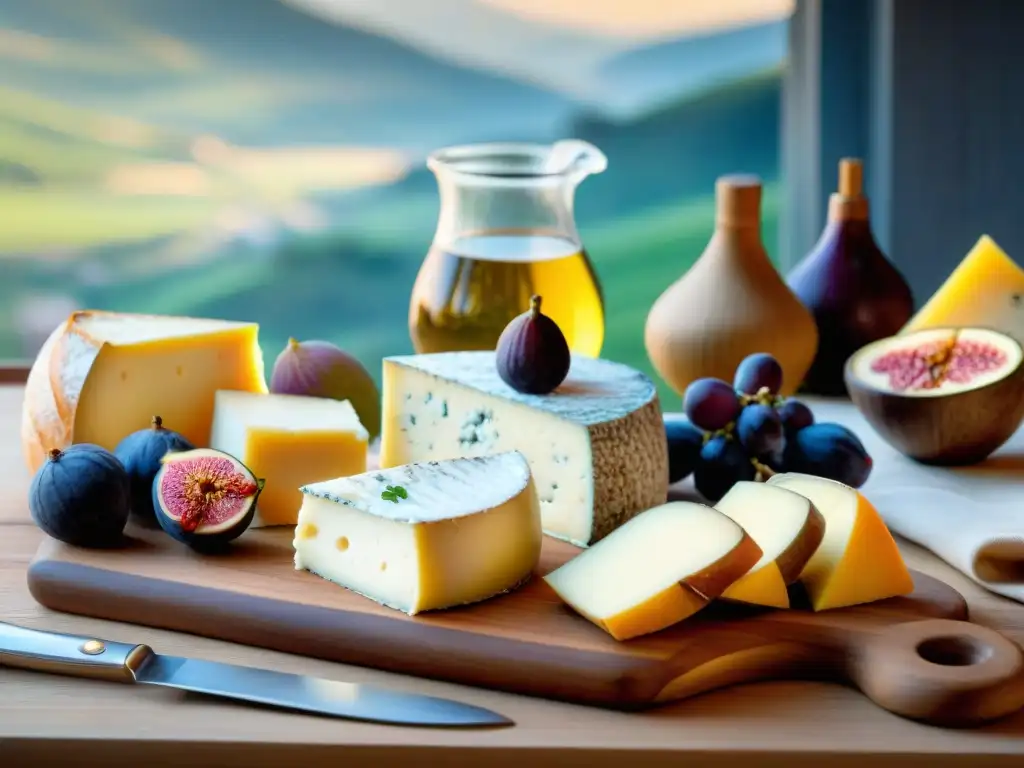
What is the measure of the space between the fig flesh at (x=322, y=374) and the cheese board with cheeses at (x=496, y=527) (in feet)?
0.26

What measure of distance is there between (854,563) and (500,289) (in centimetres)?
72

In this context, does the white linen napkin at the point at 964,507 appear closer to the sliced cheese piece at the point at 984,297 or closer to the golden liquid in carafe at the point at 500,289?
the sliced cheese piece at the point at 984,297

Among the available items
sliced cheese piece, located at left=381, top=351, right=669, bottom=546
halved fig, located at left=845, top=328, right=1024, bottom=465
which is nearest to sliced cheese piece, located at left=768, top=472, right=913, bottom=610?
sliced cheese piece, located at left=381, top=351, right=669, bottom=546

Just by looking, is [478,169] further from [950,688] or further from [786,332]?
[950,688]

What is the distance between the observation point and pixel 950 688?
3.74 feet

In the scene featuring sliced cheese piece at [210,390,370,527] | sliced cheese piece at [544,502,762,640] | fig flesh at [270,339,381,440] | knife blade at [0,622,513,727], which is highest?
fig flesh at [270,339,381,440]

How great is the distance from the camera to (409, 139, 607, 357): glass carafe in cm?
186

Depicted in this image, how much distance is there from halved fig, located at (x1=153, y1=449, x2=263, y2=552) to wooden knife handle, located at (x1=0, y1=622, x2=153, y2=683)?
8.6 inches

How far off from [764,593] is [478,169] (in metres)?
0.92

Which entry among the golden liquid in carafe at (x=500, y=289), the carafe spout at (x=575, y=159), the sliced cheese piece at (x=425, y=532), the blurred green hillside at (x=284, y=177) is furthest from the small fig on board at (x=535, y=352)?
the blurred green hillside at (x=284, y=177)

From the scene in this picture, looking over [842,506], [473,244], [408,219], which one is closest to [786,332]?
[473,244]

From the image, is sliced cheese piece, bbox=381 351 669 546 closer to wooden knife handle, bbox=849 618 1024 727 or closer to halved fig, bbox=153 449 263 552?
halved fig, bbox=153 449 263 552

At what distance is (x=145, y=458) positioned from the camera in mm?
1583

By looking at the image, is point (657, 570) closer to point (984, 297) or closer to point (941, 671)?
point (941, 671)
